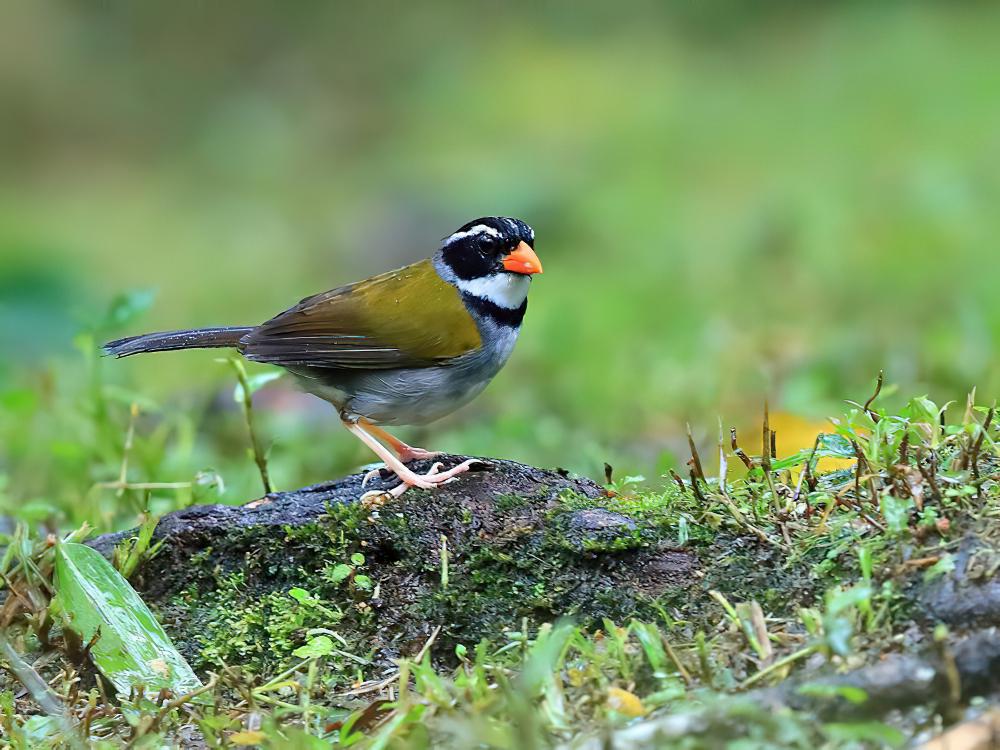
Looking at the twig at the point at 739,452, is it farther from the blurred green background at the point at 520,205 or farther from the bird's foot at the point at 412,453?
the bird's foot at the point at 412,453

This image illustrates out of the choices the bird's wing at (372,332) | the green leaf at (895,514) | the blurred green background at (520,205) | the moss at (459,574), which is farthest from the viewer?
A: the blurred green background at (520,205)

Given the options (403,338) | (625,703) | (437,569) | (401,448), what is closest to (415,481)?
(437,569)

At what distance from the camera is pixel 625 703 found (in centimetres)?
261

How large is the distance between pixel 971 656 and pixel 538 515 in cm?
127

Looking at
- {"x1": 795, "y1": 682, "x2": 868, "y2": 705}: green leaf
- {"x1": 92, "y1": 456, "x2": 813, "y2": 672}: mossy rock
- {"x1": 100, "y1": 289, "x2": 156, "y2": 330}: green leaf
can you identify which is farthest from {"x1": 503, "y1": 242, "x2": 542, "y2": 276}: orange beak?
{"x1": 795, "y1": 682, "x2": 868, "y2": 705}: green leaf

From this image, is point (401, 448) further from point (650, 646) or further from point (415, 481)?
point (650, 646)

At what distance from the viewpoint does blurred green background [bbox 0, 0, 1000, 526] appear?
6379 mm

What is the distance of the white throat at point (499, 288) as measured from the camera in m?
4.65

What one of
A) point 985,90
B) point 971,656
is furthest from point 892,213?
point 971,656

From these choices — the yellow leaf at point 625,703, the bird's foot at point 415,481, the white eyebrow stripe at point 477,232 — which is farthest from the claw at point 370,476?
the yellow leaf at point 625,703

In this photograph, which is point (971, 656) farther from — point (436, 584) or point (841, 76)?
point (841, 76)

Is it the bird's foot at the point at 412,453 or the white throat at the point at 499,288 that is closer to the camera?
the bird's foot at the point at 412,453

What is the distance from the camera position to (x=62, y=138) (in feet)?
48.9

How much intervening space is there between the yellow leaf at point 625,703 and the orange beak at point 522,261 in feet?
7.28
